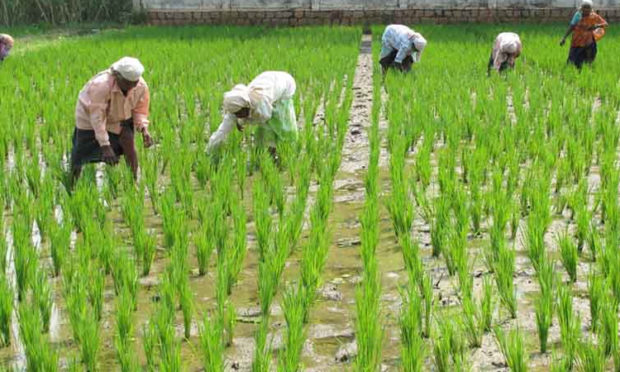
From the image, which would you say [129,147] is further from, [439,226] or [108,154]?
[439,226]

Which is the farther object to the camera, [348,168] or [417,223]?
[348,168]

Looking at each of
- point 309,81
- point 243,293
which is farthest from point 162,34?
point 243,293

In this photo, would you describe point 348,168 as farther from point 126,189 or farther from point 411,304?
point 411,304

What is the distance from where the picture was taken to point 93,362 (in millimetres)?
2438

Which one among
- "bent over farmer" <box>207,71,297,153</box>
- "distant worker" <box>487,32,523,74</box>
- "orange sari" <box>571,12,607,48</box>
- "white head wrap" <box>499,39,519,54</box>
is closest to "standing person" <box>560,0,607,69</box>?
"orange sari" <box>571,12,607,48</box>

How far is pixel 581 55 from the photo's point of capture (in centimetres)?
906

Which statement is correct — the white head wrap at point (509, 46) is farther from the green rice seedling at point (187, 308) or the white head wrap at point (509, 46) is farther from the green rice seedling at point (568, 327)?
the green rice seedling at point (187, 308)

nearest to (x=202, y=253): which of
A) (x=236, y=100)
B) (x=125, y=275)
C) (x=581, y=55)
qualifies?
(x=125, y=275)

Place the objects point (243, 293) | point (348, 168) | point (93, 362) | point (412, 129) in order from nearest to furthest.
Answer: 1. point (93, 362)
2. point (243, 293)
3. point (348, 168)
4. point (412, 129)

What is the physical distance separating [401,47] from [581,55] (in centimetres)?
218

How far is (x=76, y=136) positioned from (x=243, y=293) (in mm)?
1878

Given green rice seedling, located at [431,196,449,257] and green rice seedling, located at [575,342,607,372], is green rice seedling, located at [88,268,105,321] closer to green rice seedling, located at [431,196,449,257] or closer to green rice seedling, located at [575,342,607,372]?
green rice seedling, located at [431,196,449,257]

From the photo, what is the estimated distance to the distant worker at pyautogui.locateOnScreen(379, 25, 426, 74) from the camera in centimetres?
828

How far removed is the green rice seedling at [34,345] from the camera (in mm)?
2281
